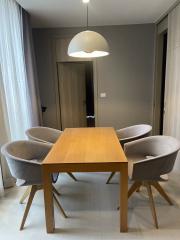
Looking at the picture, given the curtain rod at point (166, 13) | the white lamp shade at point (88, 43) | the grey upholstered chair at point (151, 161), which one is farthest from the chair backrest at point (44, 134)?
the curtain rod at point (166, 13)

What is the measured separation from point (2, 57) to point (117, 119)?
278cm

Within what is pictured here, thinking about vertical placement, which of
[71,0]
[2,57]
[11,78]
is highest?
[71,0]

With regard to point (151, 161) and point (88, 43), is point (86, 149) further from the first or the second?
point (88, 43)

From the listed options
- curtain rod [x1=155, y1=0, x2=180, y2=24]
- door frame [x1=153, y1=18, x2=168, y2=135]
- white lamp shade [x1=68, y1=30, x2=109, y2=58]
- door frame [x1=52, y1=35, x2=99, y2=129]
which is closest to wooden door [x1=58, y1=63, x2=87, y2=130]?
door frame [x1=52, y1=35, x2=99, y2=129]

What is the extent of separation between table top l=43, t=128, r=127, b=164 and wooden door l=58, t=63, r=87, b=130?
184 cm

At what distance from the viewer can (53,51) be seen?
14.5 ft

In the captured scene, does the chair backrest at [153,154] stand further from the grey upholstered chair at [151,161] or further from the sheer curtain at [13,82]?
the sheer curtain at [13,82]

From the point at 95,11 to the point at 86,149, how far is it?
246cm

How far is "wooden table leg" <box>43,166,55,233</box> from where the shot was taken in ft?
6.15

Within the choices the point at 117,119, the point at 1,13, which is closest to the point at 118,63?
the point at 117,119

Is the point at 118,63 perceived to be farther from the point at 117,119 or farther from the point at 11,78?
the point at 11,78

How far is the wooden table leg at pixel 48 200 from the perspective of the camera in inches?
73.8

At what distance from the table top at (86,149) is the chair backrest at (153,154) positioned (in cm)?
24

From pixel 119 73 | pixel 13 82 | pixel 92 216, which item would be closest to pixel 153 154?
pixel 92 216
